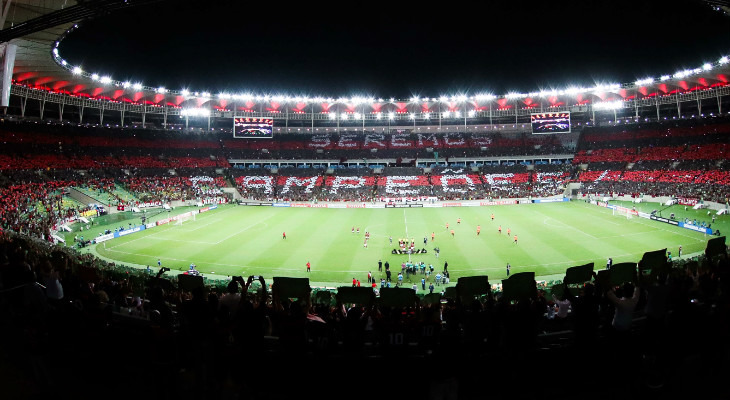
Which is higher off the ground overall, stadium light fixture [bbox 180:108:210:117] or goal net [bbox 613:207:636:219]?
stadium light fixture [bbox 180:108:210:117]

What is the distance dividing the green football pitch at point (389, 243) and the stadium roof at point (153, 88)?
712 inches

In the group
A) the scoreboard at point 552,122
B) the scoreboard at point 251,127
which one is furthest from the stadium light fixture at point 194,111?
the scoreboard at point 552,122

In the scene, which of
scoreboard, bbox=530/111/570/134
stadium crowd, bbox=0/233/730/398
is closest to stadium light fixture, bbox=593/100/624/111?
scoreboard, bbox=530/111/570/134

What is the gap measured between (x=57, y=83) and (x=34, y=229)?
108 ft

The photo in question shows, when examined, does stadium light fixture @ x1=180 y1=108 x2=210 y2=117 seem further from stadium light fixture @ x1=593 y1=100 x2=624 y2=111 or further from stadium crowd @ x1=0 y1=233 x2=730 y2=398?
stadium crowd @ x1=0 y1=233 x2=730 y2=398

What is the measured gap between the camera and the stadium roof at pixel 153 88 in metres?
23.8

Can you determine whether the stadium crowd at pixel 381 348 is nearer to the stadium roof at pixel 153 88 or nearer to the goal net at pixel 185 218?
the stadium roof at pixel 153 88

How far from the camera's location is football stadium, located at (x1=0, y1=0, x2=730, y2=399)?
601cm

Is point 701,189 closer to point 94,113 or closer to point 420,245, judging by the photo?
point 420,245

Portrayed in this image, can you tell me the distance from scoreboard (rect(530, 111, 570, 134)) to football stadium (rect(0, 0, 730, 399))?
0.42m

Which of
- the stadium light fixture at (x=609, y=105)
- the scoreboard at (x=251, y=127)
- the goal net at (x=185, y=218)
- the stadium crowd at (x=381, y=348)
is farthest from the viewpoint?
the stadium light fixture at (x=609, y=105)

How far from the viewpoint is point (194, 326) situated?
5.83 m

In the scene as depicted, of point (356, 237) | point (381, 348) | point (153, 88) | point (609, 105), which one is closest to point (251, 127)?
point (153, 88)

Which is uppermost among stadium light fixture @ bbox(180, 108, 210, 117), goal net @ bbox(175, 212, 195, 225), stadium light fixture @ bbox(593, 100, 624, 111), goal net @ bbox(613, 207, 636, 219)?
stadium light fixture @ bbox(180, 108, 210, 117)
